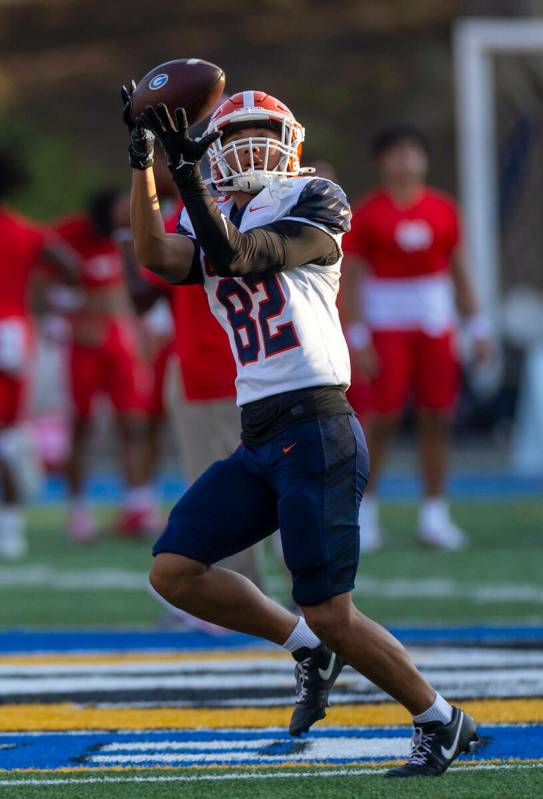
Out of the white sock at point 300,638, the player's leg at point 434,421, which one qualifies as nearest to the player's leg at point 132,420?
the player's leg at point 434,421

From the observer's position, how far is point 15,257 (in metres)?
8.98

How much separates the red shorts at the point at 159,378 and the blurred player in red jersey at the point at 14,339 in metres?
0.73

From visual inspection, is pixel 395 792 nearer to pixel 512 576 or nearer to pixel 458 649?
pixel 458 649

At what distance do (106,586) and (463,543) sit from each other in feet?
6.83

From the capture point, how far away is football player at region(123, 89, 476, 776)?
3836 mm

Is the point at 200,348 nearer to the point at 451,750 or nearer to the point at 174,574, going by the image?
the point at 174,574

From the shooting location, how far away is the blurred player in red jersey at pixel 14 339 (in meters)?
8.97

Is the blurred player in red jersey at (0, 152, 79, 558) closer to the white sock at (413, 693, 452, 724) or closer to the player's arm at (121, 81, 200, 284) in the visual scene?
the player's arm at (121, 81, 200, 284)

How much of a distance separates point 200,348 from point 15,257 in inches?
138

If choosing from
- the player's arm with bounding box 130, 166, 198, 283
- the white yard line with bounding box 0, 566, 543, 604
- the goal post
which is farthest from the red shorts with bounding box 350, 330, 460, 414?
the goal post

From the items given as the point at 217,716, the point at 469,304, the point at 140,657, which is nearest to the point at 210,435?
the point at 140,657

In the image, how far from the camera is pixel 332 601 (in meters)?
3.84

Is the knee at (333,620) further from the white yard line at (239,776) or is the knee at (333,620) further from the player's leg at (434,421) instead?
the player's leg at (434,421)

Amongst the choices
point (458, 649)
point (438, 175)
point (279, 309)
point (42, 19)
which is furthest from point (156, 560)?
point (42, 19)
